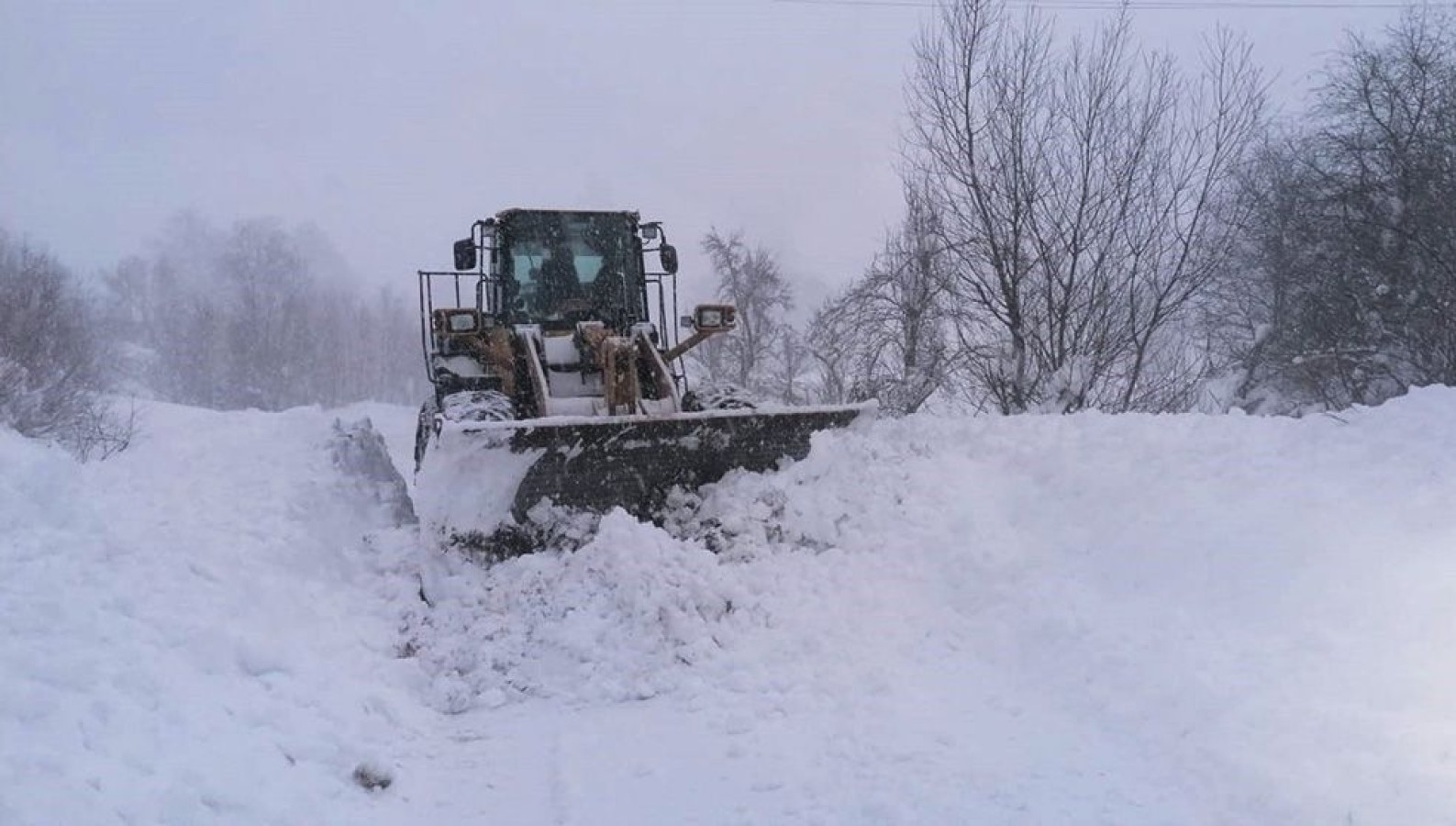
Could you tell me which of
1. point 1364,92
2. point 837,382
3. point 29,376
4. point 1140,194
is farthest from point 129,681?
point 1364,92

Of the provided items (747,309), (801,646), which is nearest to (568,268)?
(801,646)

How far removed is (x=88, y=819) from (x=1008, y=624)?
432 cm

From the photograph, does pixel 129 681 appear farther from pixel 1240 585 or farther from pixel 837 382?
pixel 837 382

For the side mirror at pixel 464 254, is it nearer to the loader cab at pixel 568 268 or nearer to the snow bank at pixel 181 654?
the loader cab at pixel 568 268

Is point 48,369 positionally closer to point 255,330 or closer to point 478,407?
point 478,407

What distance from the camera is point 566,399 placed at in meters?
7.61

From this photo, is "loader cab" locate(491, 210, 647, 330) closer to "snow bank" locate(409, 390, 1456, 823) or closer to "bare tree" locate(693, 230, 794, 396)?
"snow bank" locate(409, 390, 1456, 823)

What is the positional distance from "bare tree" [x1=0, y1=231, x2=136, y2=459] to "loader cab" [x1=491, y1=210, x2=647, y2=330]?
11617mm

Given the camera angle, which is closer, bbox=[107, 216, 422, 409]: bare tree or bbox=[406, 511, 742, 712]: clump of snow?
bbox=[406, 511, 742, 712]: clump of snow

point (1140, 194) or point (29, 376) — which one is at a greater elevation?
point (1140, 194)

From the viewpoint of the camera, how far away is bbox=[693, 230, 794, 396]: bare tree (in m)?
34.0

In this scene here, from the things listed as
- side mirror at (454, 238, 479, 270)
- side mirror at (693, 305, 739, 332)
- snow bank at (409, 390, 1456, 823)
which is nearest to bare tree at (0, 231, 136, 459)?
side mirror at (454, 238, 479, 270)

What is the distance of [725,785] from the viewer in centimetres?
391

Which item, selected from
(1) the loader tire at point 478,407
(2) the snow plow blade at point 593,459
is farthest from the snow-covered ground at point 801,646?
(1) the loader tire at point 478,407
